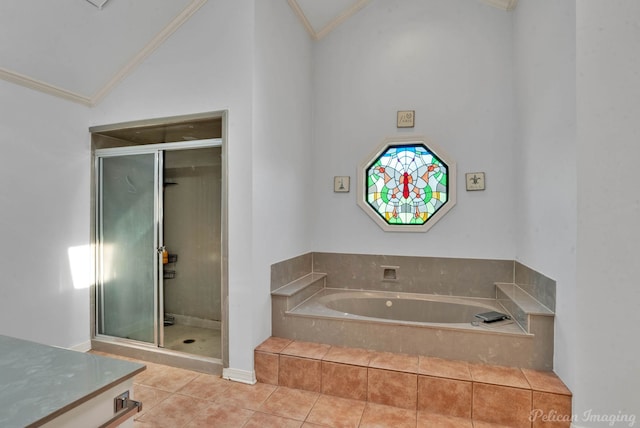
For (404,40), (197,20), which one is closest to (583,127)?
(404,40)

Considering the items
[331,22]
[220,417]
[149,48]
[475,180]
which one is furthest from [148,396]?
[331,22]

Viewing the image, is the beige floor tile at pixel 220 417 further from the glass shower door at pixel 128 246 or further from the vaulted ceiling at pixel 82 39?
the vaulted ceiling at pixel 82 39

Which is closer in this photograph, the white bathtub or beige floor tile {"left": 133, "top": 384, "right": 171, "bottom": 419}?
beige floor tile {"left": 133, "top": 384, "right": 171, "bottom": 419}

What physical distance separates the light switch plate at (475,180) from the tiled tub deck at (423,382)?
4.99 ft

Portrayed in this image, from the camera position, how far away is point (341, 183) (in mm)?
3332

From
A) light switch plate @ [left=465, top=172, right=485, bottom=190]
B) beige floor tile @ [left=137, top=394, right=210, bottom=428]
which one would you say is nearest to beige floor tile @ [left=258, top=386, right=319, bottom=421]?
beige floor tile @ [left=137, top=394, right=210, bottom=428]

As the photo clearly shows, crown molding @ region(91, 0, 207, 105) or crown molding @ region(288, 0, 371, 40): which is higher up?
crown molding @ region(288, 0, 371, 40)

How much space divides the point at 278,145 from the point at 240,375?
180 cm

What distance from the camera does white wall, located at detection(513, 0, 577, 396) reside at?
1846mm

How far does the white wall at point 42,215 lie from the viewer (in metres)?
2.32

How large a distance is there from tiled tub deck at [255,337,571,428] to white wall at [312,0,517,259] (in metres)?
1.16

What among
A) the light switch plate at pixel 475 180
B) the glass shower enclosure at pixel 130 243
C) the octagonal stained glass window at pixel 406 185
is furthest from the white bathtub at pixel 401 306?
the glass shower enclosure at pixel 130 243

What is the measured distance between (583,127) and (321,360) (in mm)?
2100

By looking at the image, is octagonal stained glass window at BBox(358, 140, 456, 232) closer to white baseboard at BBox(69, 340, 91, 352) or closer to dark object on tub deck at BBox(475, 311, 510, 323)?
dark object on tub deck at BBox(475, 311, 510, 323)
